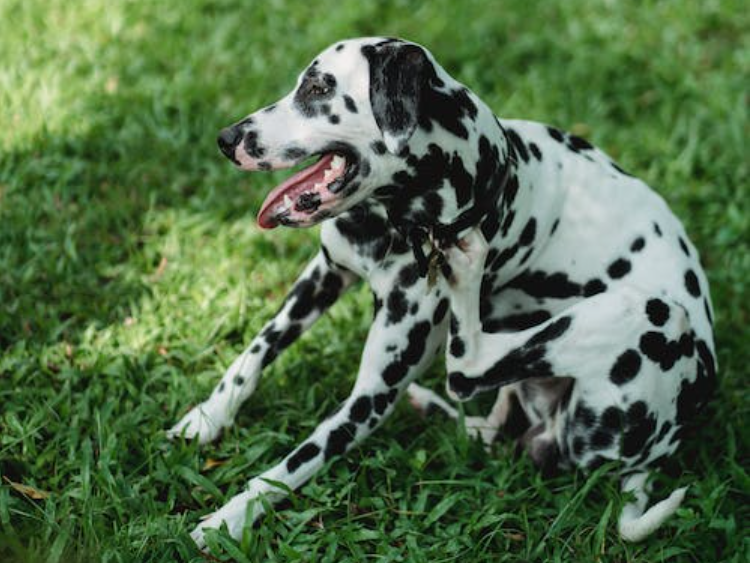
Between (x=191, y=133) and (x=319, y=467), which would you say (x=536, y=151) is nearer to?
(x=319, y=467)

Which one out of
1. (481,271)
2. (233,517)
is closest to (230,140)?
(481,271)

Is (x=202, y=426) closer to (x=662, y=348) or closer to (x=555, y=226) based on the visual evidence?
(x=555, y=226)

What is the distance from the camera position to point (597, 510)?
11.5ft

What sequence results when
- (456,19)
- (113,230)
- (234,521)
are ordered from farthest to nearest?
(456,19)
(113,230)
(234,521)

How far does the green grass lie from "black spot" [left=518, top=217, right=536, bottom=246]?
2.70ft

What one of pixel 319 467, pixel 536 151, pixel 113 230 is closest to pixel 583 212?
pixel 536 151

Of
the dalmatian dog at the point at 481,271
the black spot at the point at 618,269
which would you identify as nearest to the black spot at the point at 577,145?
the dalmatian dog at the point at 481,271

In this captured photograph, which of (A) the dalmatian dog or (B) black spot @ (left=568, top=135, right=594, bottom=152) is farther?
(B) black spot @ (left=568, top=135, right=594, bottom=152)

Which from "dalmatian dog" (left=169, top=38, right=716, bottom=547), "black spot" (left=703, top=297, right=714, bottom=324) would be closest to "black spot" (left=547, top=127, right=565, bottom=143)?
"dalmatian dog" (left=169, top=38, right=716, bottom=547)

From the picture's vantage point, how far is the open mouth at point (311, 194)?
2.93m

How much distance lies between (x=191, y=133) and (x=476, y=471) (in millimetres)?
2525

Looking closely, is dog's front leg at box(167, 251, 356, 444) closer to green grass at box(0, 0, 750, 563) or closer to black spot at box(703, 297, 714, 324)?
green grass at box(0, 0, 750, 563)

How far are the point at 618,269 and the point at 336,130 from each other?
1.08 meters

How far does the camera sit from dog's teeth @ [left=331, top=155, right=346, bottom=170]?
297 cm
